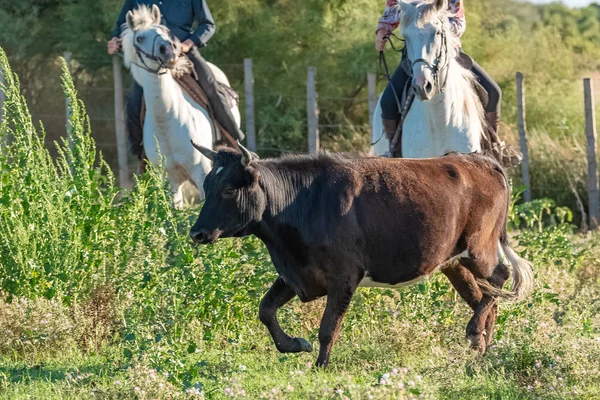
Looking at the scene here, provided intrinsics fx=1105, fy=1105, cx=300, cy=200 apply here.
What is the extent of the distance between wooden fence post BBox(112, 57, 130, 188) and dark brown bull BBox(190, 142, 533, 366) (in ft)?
38.9

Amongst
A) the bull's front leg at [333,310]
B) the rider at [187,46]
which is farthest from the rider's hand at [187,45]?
the bull's front leg at [333,310]

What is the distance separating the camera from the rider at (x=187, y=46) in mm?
11383

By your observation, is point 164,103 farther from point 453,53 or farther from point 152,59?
point 453,53

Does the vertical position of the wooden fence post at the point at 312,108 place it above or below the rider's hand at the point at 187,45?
below

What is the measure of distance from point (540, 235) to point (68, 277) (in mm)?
3717

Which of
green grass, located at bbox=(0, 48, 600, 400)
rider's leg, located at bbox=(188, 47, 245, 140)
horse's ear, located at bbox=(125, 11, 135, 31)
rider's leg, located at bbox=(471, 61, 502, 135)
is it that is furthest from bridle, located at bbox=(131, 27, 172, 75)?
rider's leg, located at bbox=(471, 61, 502, 135)

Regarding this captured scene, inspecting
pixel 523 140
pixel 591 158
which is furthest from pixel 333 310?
pixel 523 140

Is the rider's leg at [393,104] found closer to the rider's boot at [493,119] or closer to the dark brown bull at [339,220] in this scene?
the rider's boot at [493,119]

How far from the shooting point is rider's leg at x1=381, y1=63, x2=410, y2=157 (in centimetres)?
950

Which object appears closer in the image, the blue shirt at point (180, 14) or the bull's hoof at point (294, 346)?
the bull's hoof at point (294, 346)

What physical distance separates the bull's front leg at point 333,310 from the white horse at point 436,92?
233cm

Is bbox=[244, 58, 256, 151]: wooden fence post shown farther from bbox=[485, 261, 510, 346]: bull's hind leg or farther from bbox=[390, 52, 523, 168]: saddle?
bbox=[485, 261, 510, 346]: bull's hind leg

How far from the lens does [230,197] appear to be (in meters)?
6.31

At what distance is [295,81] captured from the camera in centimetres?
1978
